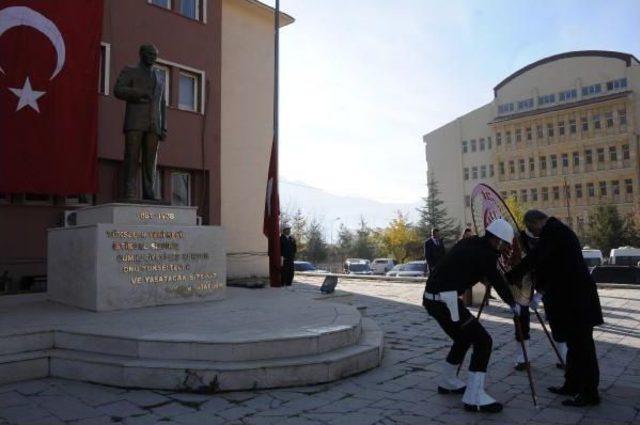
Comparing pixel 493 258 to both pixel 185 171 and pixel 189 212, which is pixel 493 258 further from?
pixel 185 171

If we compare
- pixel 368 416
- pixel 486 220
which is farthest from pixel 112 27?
pixel 368 416

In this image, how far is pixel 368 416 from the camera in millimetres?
4773

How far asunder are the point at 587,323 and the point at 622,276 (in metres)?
16.2

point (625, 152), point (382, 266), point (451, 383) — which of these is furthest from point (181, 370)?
point (625, 152)

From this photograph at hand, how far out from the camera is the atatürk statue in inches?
372

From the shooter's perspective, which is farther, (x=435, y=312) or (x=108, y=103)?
(x=108, y=103)

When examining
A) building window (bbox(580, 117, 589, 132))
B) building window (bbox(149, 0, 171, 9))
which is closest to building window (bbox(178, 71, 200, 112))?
building window (bbox(149, 0, 171, 9))

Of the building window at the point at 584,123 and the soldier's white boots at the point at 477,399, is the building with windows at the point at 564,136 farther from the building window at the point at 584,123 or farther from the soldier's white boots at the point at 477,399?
the soldier's white boots at the point at 477,399

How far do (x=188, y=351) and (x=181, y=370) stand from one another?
1.02 feet

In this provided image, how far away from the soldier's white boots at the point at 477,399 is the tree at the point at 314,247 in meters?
50.8

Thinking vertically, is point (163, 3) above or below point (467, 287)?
above

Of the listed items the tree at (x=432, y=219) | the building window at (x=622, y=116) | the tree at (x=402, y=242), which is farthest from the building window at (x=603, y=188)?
the tree at (x=402, y=242)

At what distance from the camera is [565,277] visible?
5586 mm

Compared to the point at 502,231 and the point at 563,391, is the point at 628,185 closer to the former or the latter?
the point at 563,391
